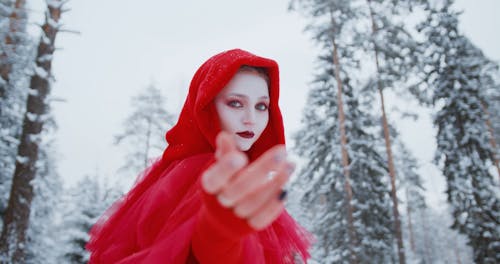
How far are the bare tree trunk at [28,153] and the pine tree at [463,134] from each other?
15981 millimetres

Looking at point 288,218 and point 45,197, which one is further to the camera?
point 45,197

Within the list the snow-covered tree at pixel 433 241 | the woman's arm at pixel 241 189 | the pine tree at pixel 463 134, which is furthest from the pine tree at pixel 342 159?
the snow-covered tree at pixel 433 241

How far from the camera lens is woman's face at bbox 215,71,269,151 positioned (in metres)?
2.01

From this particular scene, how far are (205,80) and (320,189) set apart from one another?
1597cm

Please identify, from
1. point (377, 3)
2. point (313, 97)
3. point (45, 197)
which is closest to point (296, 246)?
point (313, 97)

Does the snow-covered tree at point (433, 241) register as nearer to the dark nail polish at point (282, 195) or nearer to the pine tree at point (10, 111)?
the pine tree at point (10, 111)

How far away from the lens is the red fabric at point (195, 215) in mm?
1209

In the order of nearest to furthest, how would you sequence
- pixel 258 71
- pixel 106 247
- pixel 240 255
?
pixel 240 255 < pixel 106 247 < pixel 258 71

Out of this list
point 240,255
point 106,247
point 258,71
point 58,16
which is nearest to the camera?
point 240,255

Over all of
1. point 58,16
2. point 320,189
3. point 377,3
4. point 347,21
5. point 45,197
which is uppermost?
point 377,3

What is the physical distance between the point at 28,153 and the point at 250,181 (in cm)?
733

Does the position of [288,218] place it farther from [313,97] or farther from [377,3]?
[377,3]

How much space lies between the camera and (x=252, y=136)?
2.07m

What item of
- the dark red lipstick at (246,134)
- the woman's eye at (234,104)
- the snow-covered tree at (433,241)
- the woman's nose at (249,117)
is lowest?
the snow-covered tree at (433,241)
